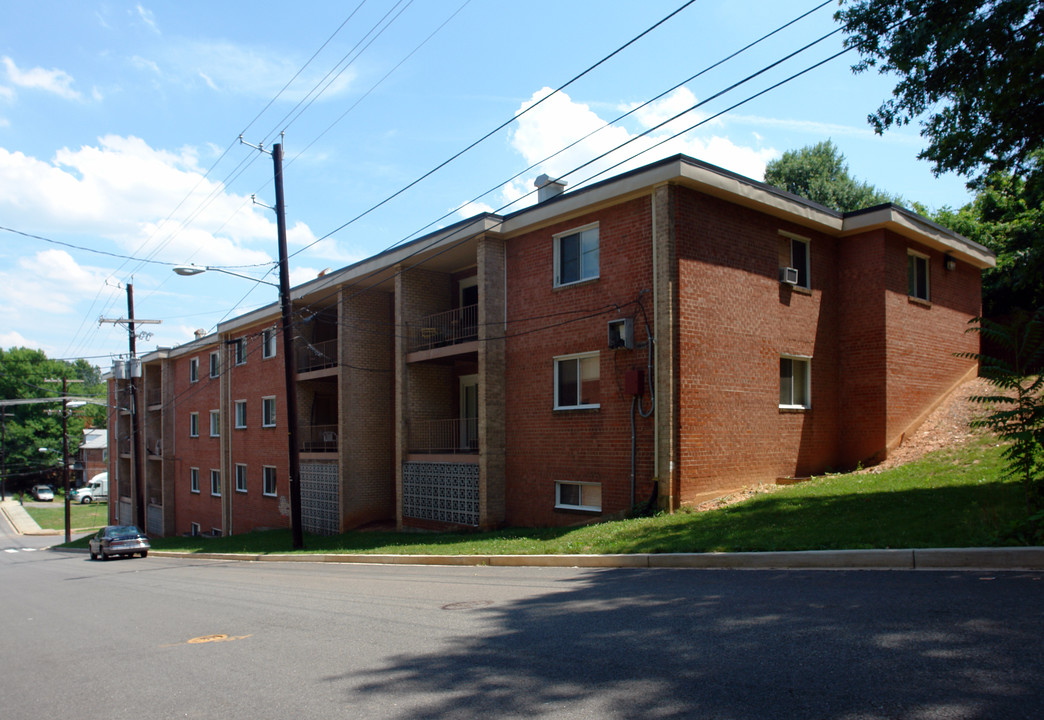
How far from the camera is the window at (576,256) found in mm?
16750

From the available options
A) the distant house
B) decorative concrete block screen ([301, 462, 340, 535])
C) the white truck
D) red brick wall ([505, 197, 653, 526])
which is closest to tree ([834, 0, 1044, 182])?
red brick wall ([505, 197, 653, 526])

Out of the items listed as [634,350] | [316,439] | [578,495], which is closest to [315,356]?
[316,439]

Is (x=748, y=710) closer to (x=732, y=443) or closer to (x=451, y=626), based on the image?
(x=451, y=626)

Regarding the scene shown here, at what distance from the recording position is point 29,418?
80.1 meters

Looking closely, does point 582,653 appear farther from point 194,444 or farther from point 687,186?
point 194,444

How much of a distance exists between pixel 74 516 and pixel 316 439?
161ft

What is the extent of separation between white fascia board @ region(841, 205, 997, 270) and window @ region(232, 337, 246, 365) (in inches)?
976

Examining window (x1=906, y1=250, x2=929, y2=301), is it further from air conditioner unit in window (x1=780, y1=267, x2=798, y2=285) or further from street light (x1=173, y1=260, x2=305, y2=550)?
street light (x1=173, y1=260, x2=305, y2=550)

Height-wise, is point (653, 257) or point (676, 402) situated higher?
point (653, 257)

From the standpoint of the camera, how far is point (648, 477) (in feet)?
48.9

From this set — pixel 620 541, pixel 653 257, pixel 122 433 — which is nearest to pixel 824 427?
pixel 653 257

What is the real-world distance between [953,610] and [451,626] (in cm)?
453

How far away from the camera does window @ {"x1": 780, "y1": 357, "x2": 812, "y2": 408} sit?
1758 centimetres

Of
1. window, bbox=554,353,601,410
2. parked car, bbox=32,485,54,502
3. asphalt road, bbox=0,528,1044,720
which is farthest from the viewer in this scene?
parked car, bbox=32,485,54,502
